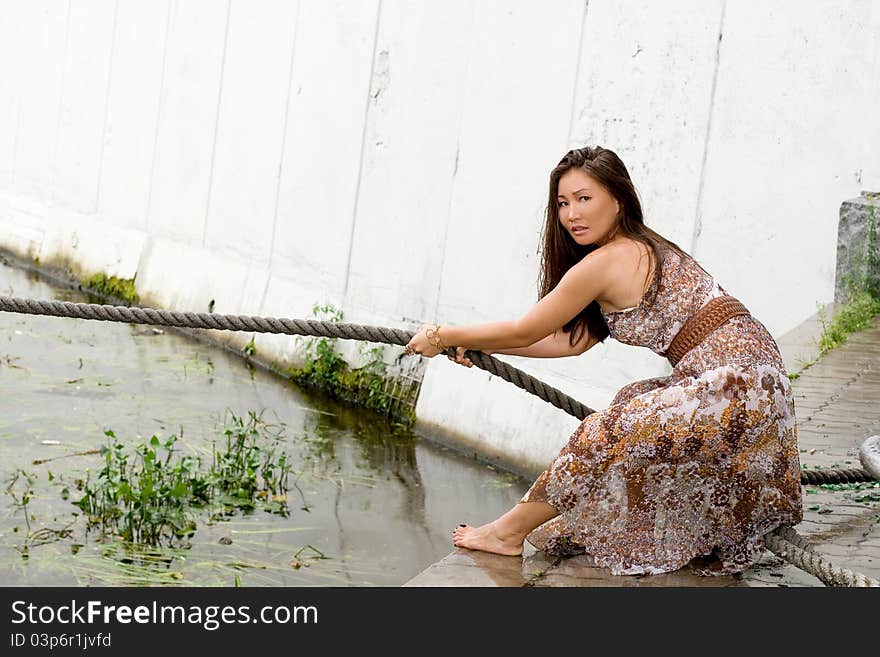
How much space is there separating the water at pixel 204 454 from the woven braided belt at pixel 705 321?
2207 millimetres

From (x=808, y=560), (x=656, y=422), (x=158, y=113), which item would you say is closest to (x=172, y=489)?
(x=656, y=422)

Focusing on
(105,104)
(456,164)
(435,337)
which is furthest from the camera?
(105,104)

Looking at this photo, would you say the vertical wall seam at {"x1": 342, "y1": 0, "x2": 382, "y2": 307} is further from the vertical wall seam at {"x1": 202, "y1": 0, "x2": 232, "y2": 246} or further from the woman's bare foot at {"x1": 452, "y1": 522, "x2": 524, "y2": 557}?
the woman's bare foot at {"x1": 452, "y1": 522, "x2": 524, "y2": 557}

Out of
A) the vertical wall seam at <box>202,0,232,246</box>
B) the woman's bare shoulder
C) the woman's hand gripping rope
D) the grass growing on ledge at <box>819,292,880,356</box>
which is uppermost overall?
the vertical wall seam at <box>202,0,232,246</box>

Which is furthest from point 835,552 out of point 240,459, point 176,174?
point 176,174

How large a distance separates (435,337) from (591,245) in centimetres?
49

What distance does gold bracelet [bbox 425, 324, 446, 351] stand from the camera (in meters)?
3.67

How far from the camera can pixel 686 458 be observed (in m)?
3.35

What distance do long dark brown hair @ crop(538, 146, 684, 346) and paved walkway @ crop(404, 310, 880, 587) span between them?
0.65 m

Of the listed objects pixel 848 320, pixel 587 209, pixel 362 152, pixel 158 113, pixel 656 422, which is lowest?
pixel 656 422

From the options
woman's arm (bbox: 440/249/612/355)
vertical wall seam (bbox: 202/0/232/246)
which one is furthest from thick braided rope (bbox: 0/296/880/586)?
vertical wall seam (bbox: 202/0/232/246)

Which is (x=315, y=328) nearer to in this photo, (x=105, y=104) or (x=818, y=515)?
(x=818, y=515)

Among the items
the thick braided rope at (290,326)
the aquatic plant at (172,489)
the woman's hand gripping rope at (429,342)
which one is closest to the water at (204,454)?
the aquatic plant at (172,489)

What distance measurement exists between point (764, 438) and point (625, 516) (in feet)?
1.32
